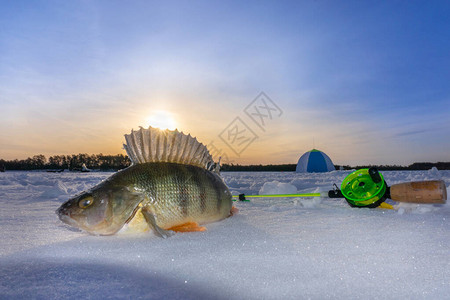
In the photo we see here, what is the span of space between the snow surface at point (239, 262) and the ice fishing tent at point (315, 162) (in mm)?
21474

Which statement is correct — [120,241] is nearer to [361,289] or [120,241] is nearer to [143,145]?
[143,145]

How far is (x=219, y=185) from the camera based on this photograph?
3521 millimetres

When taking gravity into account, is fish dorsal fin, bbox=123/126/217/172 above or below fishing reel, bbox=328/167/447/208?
above

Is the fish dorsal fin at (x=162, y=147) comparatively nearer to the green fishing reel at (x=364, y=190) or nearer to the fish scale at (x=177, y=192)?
the fish scale at (x=177, y=192)

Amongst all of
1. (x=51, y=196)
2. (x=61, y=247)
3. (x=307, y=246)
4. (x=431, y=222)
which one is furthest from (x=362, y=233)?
(x=51, y=196)

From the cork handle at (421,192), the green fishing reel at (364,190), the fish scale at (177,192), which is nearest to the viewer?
the fish scale at (177,192)

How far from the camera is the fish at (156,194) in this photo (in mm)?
2607

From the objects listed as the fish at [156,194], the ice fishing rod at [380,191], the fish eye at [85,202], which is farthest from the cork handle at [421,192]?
the fish eye at [85,202]

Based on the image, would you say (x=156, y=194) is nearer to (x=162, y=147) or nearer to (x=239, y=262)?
(x=162, y=147)

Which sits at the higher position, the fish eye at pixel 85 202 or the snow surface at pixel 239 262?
the fish eye at pixel 85 202

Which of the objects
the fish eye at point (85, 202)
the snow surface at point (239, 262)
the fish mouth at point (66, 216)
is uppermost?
the fish eye at point (85, 202)

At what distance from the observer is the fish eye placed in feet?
8.53

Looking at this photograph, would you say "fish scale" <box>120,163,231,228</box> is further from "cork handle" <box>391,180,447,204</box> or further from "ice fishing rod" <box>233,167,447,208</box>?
"cork handle" <box>391,180,447,204</box>

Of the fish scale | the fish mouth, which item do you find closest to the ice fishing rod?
the fish scale
